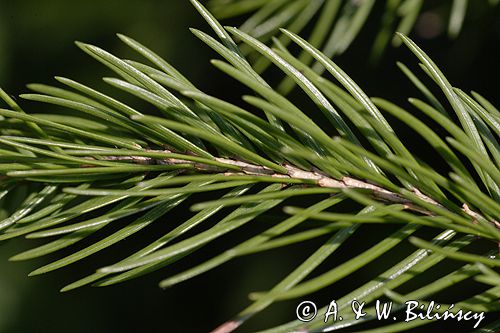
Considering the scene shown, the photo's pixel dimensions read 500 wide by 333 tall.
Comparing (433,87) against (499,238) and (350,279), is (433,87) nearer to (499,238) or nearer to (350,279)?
(350,279)

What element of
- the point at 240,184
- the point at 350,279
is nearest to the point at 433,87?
the point at 350,279

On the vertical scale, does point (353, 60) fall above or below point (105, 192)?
above

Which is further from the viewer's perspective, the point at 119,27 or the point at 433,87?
the point at 119,27

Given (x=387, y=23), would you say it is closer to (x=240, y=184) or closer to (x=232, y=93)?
(x=240, y=184)

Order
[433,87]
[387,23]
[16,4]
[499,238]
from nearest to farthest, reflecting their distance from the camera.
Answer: [499,238]
[387,23]
[433,87]
[16,4]

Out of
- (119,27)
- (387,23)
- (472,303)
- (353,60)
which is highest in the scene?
(119,27)

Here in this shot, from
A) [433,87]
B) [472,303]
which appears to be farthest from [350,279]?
[472,303]

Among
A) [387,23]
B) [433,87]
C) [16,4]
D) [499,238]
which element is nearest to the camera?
[499,238]
